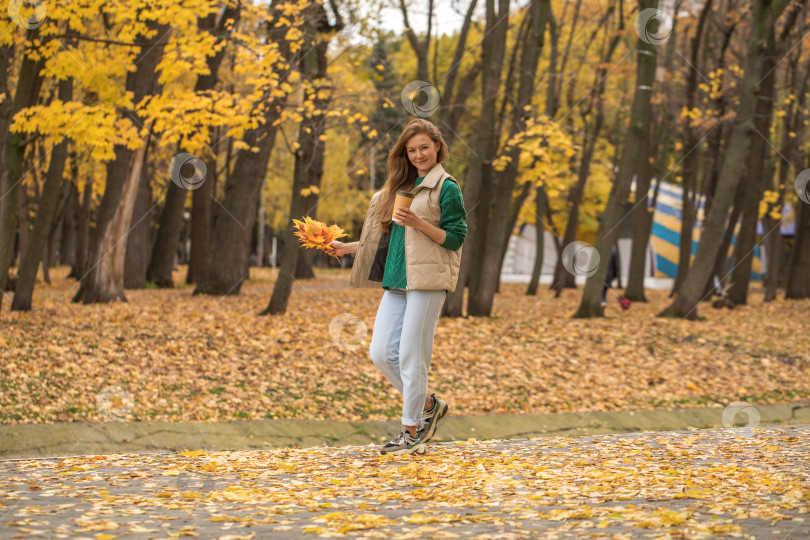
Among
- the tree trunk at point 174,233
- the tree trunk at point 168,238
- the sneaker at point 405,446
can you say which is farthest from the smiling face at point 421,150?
the tree trunk at point 168,238

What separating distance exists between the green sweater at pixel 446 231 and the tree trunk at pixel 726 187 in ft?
38.7

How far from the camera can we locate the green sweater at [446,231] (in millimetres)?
5613

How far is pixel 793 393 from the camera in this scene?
11.5 meters

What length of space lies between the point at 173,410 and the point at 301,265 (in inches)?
906

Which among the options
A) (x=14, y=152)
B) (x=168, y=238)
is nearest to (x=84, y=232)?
(x=168, y=238)

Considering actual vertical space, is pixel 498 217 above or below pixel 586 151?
below

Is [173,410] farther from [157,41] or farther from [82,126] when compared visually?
[157,41]

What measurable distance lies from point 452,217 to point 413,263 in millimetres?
393

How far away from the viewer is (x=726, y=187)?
53.2 ft

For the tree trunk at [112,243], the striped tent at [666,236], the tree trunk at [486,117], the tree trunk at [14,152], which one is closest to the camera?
the tree trunk at [14,152]

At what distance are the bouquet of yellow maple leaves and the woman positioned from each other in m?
0.06

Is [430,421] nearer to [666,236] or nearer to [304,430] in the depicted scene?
[304,430]

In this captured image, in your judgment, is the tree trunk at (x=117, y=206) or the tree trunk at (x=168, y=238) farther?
the tree trunk at (x=168, y=238)

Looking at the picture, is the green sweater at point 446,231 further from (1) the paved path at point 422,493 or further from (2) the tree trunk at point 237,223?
(2) the tree trunk at point 237,223
